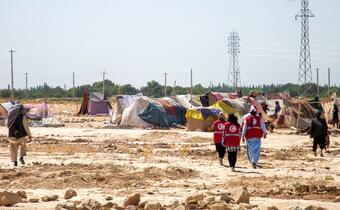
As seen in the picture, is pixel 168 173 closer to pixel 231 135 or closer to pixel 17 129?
pixel 231 135

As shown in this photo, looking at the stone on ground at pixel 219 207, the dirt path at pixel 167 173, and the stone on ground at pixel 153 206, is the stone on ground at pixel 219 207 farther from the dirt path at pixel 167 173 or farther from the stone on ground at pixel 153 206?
the dirt path at pixel 167 173

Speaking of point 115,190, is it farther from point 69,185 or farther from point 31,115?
point 31,115

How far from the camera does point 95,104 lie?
177ft

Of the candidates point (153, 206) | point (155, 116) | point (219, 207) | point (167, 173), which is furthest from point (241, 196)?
point (155, 116)

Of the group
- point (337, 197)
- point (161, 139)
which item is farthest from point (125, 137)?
point (337, 197)

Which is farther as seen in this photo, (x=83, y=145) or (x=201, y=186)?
(x=83, y=145)

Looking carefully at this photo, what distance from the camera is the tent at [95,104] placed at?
53.7m

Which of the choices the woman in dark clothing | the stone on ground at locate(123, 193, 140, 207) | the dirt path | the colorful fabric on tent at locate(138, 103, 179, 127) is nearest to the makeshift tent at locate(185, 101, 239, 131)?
the colorful fabric on tent at locate(138, 103, 179, 127)

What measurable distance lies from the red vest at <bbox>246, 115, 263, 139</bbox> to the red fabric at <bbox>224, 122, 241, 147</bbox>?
0.29m

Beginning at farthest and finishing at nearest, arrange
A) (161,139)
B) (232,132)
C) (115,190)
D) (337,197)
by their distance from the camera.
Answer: (161,139)
(232,132)
(115,190)
(337,197)

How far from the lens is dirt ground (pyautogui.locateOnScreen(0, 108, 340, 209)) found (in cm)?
1306

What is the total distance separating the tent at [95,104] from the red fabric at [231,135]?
35460 mm

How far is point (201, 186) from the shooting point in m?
14.3

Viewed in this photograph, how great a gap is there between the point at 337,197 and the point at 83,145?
15.4 m
